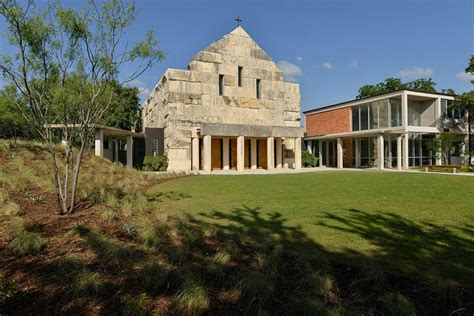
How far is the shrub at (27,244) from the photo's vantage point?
4370 millimetres

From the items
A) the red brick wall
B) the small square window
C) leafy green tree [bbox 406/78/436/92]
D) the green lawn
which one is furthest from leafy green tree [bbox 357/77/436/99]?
the green lawn

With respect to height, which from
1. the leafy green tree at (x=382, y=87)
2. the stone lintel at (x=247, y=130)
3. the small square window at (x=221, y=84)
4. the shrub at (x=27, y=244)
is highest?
the leafy green tree at (x=382, y=87)

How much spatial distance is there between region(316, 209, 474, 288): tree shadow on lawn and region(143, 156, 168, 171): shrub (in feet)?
66.4

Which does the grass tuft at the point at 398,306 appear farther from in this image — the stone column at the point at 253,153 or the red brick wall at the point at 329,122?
the red brick wall at the point at 329,122

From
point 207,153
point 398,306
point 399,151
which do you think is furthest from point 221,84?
point 398,306

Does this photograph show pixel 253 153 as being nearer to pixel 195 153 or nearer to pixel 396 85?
pixel 195 153

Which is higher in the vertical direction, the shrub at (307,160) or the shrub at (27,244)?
the shrub at (307,160)

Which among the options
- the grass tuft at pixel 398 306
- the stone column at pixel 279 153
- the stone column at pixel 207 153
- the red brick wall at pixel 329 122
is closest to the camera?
the grass tuft at pixel 398 306

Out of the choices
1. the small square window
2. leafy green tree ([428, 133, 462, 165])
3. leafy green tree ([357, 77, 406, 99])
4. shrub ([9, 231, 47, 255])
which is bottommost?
shrub ([9, 231, 47, 255])

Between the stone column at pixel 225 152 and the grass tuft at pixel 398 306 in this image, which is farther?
the stone column at pixel 225 152

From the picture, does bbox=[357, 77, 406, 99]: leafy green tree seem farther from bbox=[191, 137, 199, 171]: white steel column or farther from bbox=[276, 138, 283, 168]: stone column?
bbox=[191, 137, 199, 171]: white steel column

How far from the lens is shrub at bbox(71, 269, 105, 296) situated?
321 cm

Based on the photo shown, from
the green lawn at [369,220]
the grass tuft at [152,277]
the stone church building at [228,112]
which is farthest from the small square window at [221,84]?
the grass tuft at [152,277]

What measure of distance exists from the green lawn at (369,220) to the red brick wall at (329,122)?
2084 cm
